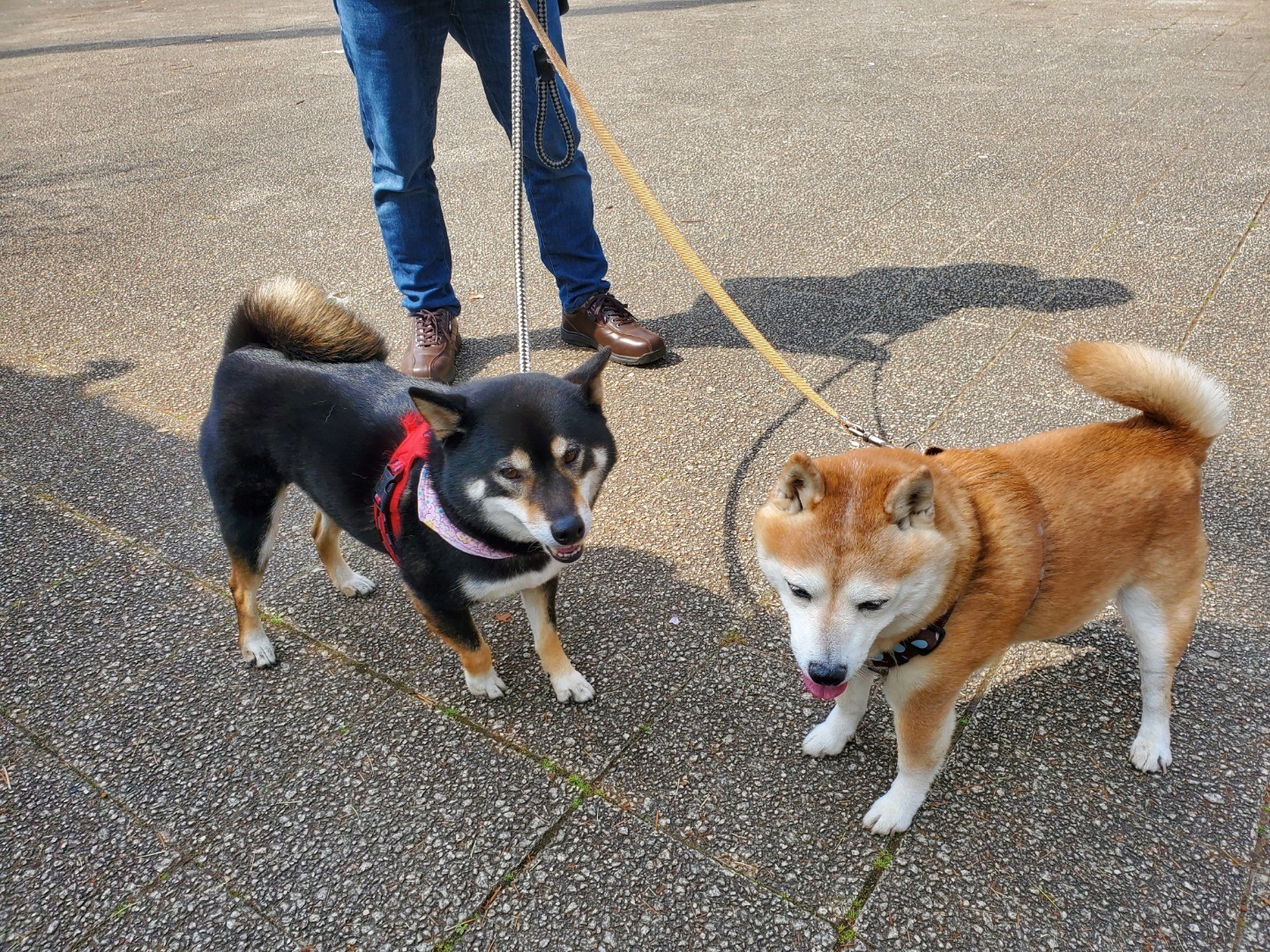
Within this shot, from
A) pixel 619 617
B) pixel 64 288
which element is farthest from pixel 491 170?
pixel 619 617

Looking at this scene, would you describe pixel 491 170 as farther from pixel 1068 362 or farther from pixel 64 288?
pixel 1068 362

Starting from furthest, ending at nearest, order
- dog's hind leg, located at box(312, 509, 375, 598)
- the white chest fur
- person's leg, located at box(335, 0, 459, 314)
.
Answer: person's leg, located at box(335, 0, 459, 314) < dog's hind leg, located at box(312, 509, 375, 598) < the white chest fur

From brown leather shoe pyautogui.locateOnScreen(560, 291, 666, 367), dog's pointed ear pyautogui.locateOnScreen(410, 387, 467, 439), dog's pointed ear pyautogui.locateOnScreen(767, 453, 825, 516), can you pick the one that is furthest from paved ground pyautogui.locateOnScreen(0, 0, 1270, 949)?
dog's pointed ear pyautogui.locateOnScreen(410, 387, 467, 439)

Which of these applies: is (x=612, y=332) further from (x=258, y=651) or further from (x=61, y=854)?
(x=61, y=854)

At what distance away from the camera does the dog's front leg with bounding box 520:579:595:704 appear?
257 cm

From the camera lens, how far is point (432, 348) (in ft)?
14.0

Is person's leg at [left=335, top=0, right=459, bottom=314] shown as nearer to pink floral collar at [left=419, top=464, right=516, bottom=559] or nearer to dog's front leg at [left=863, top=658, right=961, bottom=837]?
pink floral collar at [left=419, top=464, right=516, bottom=559]

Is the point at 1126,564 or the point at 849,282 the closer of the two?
the point at 1126,564

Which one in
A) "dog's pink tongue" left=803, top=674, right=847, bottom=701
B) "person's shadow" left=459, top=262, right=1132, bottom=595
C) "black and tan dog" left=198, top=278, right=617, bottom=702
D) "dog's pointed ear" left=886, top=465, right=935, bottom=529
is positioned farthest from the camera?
"person's shadow" left=459, top=262, right=1132, bottom=595

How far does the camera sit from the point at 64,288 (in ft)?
18.0

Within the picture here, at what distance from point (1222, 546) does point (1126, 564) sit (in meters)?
1.11

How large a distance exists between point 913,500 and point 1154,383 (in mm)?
757

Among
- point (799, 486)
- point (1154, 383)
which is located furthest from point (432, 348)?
point (1154, 383)

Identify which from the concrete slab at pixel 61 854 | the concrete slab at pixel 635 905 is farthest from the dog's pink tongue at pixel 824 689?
the concrete slab at pixel 61 854
